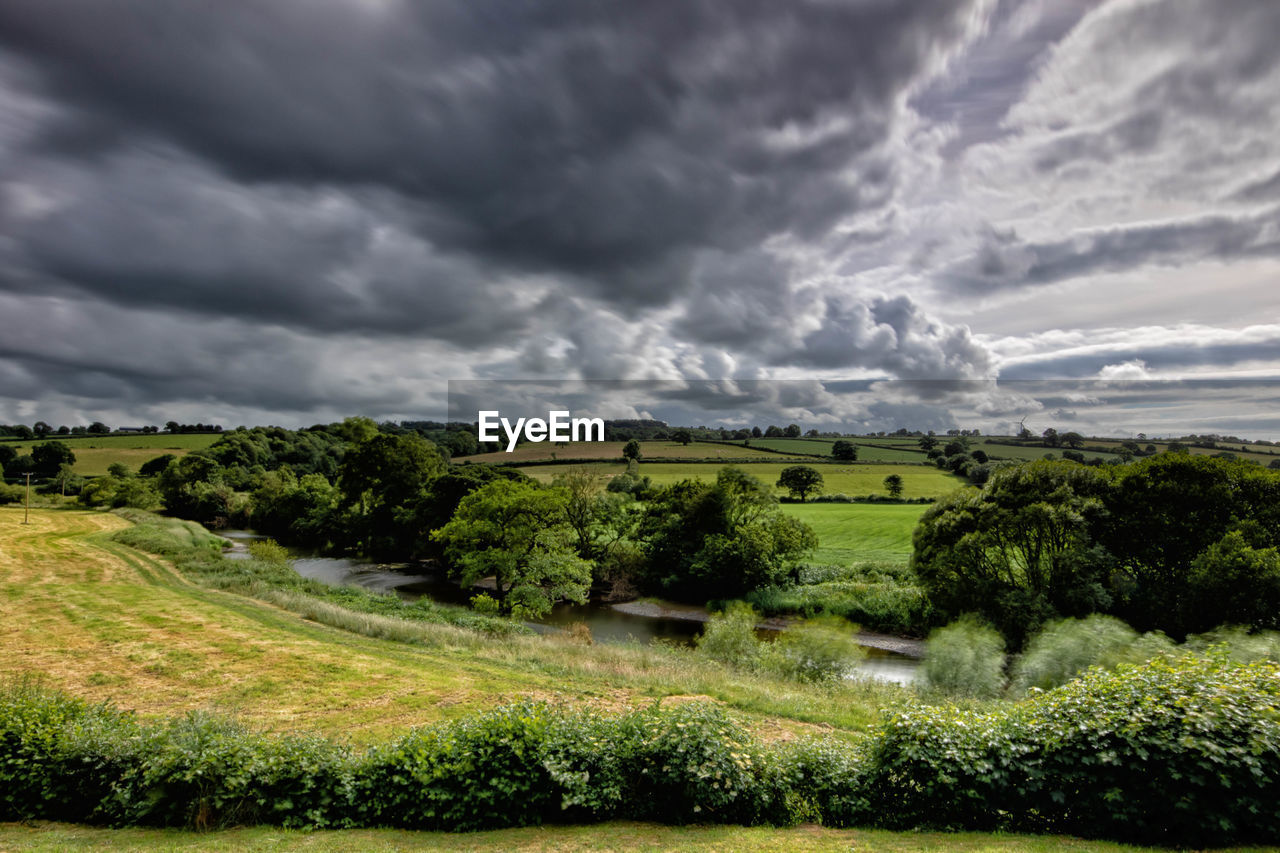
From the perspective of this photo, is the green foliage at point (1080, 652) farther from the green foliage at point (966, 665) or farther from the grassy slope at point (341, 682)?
the grassy slope at point (341, 682)

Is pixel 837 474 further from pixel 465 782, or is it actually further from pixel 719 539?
pixel 465 782

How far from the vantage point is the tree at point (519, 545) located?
32.6 metres

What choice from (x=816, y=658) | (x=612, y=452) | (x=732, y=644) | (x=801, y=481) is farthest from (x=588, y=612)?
(x=612, y=452)

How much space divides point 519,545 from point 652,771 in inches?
1063

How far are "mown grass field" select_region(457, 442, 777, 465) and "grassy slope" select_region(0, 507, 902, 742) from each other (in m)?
51.8

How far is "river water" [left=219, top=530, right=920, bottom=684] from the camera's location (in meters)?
29.6

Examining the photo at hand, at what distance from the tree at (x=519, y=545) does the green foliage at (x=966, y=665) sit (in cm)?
1912

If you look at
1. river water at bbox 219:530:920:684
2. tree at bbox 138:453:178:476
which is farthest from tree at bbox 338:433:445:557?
tree at bbox 138:453:178:476

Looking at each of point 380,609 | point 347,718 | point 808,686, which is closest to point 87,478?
point 380,609

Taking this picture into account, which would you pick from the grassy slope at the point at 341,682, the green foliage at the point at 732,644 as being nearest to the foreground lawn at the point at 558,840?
the grassy slope at the point at 341,682

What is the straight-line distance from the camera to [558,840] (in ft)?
22.9

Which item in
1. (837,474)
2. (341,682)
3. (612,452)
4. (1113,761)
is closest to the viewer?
(1113,761)

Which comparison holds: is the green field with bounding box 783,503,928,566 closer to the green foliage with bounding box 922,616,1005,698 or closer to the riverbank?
the riverbank

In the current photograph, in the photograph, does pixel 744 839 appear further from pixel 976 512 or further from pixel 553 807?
pixel 976 512
